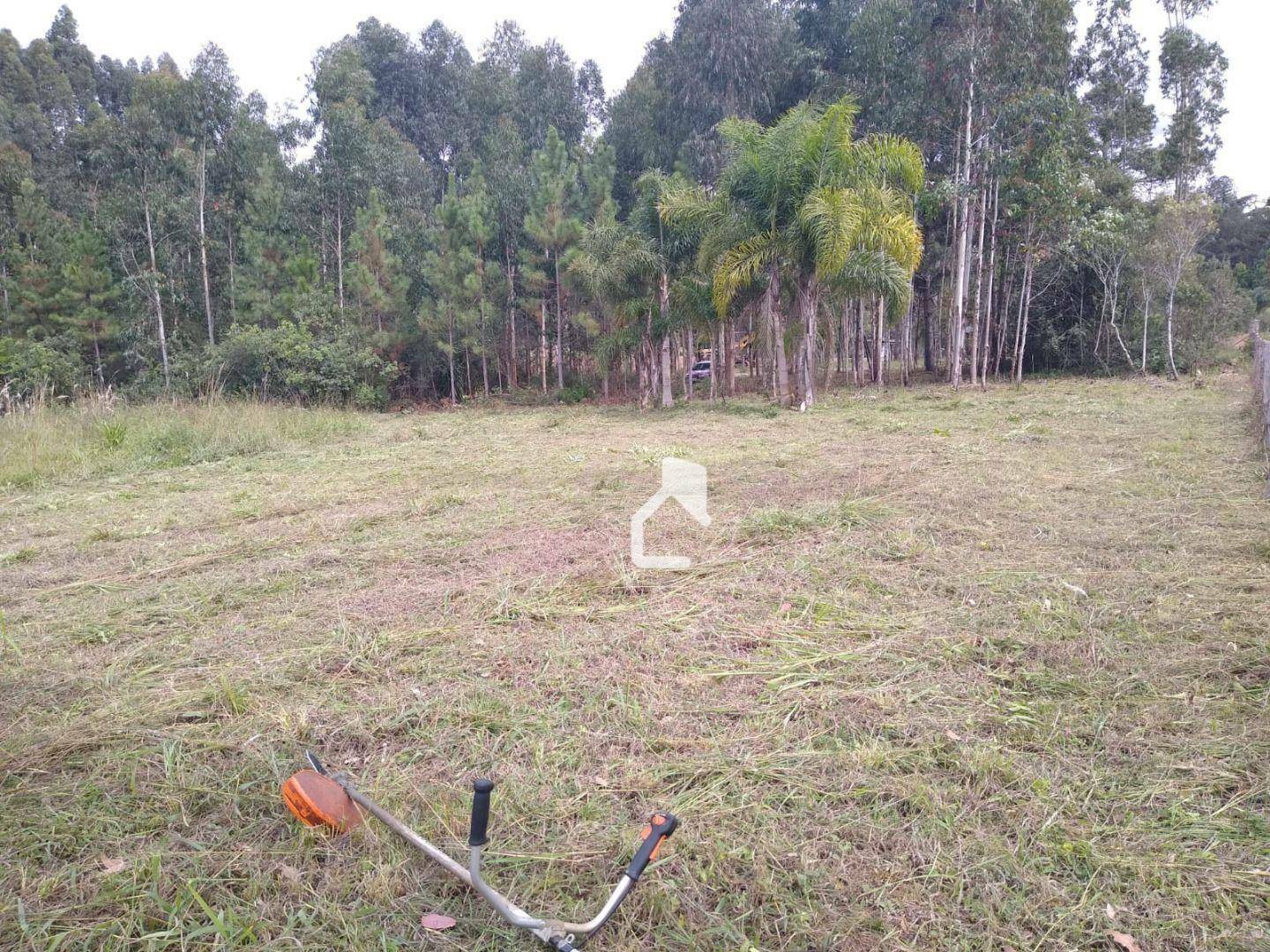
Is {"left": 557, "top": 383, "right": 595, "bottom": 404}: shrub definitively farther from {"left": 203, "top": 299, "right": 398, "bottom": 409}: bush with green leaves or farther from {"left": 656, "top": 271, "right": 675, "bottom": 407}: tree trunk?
{"left": 203, "top": 299, "right": 398, "bottom": 409}: bush with green leaves

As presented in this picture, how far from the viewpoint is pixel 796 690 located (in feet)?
7.64

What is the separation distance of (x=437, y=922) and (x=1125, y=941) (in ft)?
4.41

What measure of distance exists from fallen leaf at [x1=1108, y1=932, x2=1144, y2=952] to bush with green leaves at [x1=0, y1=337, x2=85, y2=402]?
1900 centimetres

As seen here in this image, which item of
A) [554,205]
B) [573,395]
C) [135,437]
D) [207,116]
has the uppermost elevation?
[207,116]

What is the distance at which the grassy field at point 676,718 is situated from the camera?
1471 millimetres

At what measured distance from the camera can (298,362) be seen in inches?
605

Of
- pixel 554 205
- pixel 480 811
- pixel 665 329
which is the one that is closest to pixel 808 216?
pixel 665 329

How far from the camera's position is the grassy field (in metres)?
1.47

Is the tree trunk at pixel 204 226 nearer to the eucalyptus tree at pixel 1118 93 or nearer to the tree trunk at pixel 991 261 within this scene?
the tree trunk at pixel 991 261

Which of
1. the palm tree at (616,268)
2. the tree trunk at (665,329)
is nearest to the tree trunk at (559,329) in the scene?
the palm tree at (616,268)

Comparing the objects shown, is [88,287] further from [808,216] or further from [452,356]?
[808,216]

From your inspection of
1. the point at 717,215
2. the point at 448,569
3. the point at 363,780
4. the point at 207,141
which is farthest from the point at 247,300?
the point at 363,780

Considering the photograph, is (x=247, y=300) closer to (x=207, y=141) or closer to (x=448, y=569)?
(x=207, y=141)

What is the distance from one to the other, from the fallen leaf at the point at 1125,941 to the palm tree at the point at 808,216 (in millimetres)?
10149
